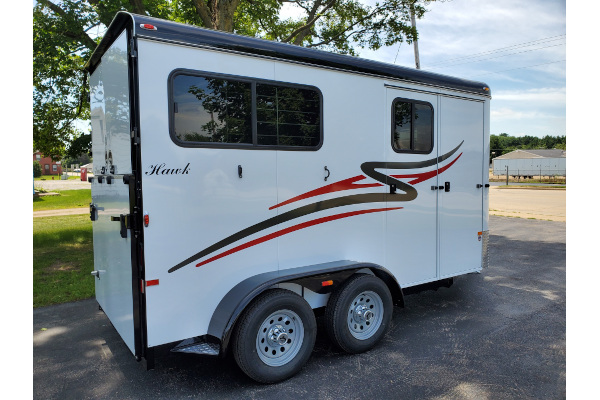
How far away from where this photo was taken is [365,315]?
4270 mm

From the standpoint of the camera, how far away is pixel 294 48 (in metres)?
3.94

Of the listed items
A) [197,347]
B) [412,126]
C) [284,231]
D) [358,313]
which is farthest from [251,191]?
[412,126]

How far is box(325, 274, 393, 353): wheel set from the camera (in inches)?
159

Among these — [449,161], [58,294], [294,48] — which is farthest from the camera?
[58,294]

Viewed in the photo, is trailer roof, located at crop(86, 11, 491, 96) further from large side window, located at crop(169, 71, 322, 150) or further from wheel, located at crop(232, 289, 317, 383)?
wheel, located at crop(232, 289, 317, 383)

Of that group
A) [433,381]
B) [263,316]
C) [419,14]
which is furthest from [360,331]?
[419,14]

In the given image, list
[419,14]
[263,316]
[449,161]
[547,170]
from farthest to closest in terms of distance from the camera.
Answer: [547,170] → [419,14] → [449,161] → [263,316]

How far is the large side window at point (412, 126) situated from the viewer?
15.5 feet

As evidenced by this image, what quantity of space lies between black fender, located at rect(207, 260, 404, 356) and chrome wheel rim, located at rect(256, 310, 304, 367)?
294 mm

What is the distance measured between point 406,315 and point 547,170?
63077 mm

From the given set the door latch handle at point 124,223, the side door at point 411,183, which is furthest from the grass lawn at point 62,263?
the side door at point 411,183

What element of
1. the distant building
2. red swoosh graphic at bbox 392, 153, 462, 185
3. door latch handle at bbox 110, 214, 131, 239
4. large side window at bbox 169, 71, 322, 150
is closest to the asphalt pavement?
door latch handle at bbox 110, 214, 131, 239

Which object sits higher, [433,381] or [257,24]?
[257,24]

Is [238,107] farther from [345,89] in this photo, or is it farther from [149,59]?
[345,89]
